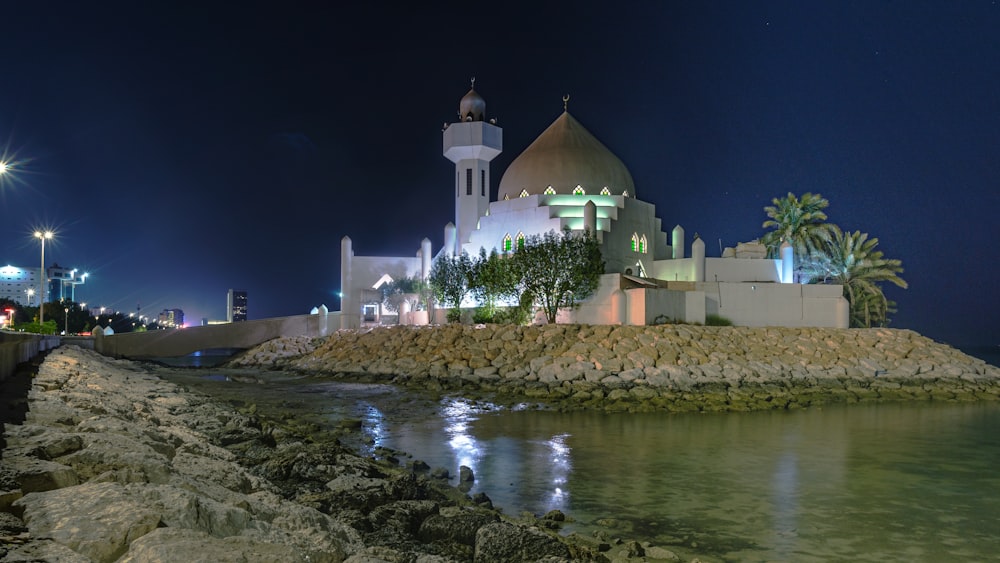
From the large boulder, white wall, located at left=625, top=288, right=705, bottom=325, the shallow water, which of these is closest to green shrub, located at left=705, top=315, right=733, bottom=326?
white wall, located at left=625, top=288, right=705, bottom=325

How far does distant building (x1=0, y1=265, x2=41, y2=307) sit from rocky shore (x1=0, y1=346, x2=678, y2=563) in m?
124

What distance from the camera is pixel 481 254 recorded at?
1628 inches

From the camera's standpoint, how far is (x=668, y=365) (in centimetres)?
2669

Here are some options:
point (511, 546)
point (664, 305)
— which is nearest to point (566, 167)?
point (664, 305)

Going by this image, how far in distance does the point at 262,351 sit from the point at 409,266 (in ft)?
37.9

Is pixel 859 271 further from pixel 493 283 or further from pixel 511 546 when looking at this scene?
pixel 511 546

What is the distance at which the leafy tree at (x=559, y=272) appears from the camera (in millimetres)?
34219

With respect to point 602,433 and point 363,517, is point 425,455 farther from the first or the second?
point 363,517

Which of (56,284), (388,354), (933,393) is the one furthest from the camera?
(56,284)

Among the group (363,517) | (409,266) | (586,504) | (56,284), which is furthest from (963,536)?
(56,284)

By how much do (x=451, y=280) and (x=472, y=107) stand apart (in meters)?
12.5

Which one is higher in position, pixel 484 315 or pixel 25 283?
pixel 25 283

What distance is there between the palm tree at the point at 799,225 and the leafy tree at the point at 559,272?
52.2ft

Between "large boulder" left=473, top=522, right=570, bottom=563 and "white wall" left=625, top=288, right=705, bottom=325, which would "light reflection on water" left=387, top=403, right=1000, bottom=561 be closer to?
"large boulder" left=473, top=522, right=570, bottom=563
